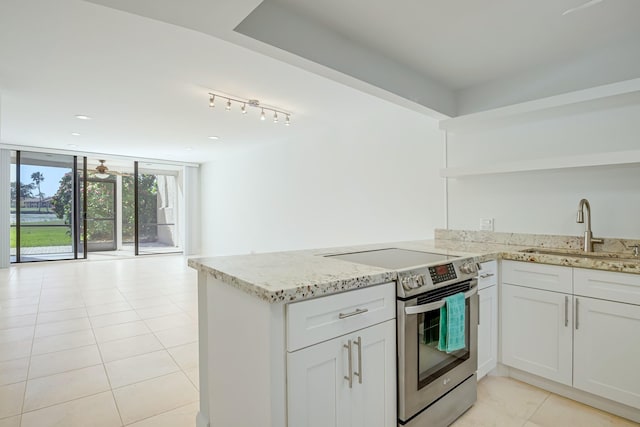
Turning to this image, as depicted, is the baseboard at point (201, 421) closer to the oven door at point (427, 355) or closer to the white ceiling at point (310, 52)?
the oven door at point (427, 355)

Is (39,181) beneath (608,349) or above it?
above

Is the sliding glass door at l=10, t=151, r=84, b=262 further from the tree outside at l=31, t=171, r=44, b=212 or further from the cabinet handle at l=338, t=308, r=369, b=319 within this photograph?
the cabinet handle at l=338, t=308, r=369, b=319

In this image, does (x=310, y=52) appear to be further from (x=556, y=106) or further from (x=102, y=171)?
(x=102, y=171)

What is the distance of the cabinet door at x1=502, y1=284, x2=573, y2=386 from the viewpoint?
1996mm

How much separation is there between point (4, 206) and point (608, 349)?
9011mm

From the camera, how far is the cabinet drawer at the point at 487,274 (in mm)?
2117

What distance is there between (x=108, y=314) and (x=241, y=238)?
3308 mm

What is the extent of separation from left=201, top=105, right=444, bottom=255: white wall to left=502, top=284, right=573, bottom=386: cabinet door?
47.9 inches

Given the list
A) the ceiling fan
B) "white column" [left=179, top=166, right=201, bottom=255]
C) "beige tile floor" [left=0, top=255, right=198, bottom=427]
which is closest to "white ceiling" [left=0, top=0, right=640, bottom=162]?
"beige tile floor" [left=0, top=255, right=198, bottom=427]

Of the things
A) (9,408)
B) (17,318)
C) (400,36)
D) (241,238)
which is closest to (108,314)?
(17,318)

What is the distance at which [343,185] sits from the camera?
444cm

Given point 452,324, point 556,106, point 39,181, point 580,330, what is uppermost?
point 556,106

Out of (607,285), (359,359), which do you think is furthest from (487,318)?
(359,359)

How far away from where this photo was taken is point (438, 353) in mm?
1747
